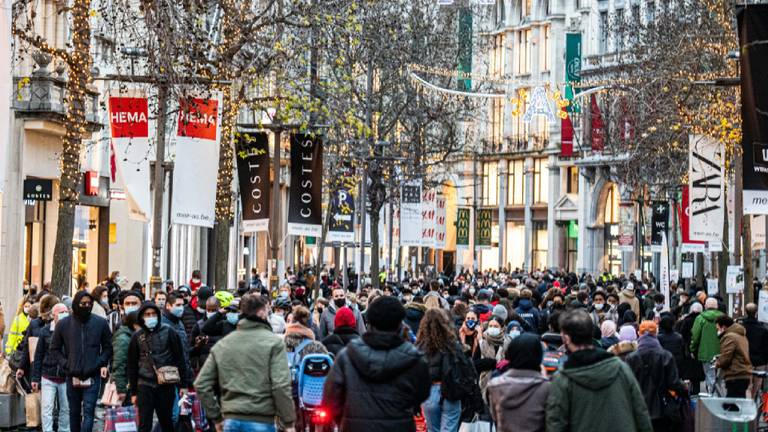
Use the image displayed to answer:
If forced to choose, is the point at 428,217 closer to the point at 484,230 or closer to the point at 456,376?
the point at 484,230

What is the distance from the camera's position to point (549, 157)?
93.9 m

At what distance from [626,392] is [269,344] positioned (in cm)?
269

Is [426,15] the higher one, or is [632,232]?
[426,15]

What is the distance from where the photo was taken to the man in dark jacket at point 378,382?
10.7 meters

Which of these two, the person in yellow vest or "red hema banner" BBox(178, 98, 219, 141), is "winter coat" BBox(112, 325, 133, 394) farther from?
"red hema banner" BBox(178, 98, 219, 141)

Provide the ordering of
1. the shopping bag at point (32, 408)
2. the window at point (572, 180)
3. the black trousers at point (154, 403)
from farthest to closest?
the window at point (572, 180) < the shopping bag at point (32, 408) < the black trousers at point (154, 403)

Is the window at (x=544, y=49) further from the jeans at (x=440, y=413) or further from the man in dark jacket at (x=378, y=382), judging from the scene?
the man in dark jacket at (x=378, y=382)

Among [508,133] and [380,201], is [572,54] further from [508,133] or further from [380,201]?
[380,201]

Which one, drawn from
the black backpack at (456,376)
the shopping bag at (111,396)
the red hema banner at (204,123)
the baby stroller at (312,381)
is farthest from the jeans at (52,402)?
the red hema banner at (204,123)

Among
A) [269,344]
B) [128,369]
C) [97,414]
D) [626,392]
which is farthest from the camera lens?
[97,414]

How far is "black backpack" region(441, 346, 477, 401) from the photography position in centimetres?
1463

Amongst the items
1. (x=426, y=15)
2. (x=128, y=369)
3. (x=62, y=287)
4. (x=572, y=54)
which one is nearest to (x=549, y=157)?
(x=572, y=54)

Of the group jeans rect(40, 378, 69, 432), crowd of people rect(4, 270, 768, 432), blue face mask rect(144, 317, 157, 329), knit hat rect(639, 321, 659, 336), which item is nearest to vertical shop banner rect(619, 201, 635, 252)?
crowd of people rect(4, 270, 768, 432)

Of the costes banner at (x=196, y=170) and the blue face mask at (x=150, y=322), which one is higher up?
the costes banner at (x=196, y=170)
